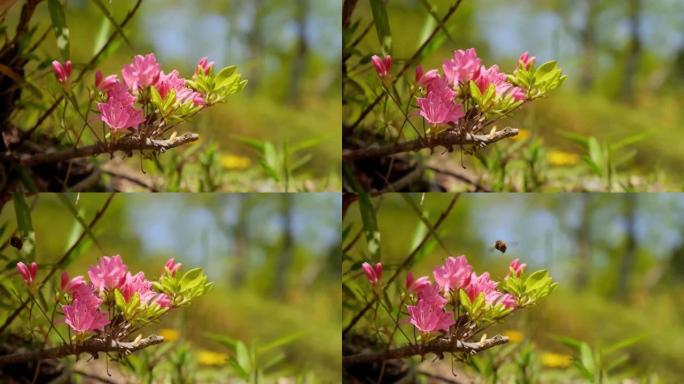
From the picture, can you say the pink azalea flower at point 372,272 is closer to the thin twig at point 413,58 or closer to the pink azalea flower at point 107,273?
the thin twig at point 413,58

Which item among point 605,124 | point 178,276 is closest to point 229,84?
point 178,276

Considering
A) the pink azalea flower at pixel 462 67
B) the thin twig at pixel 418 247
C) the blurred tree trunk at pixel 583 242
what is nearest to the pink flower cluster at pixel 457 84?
the pink azalea flower at pixel 462 67

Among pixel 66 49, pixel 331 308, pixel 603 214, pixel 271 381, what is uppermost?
pixel 66 49

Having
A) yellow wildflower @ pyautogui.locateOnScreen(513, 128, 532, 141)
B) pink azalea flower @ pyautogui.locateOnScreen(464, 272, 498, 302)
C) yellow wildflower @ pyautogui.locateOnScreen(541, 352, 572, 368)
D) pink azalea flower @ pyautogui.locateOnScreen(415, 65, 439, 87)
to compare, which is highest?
pink azalea flower @ pyautogui.locateOnScreen(415, 65, 439, 87)

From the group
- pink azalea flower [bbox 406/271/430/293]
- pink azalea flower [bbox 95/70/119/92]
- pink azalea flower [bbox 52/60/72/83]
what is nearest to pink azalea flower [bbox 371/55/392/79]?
pink azalea flower [bbox 406/271/430/293]

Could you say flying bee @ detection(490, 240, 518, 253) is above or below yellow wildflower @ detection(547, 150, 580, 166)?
below

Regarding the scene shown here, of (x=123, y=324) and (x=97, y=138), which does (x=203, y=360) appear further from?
(x=97, y=138)

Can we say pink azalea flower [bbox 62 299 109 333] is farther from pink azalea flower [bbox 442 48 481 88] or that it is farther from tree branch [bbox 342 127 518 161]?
pink azalea flower [bbox 442 48 481 88]
